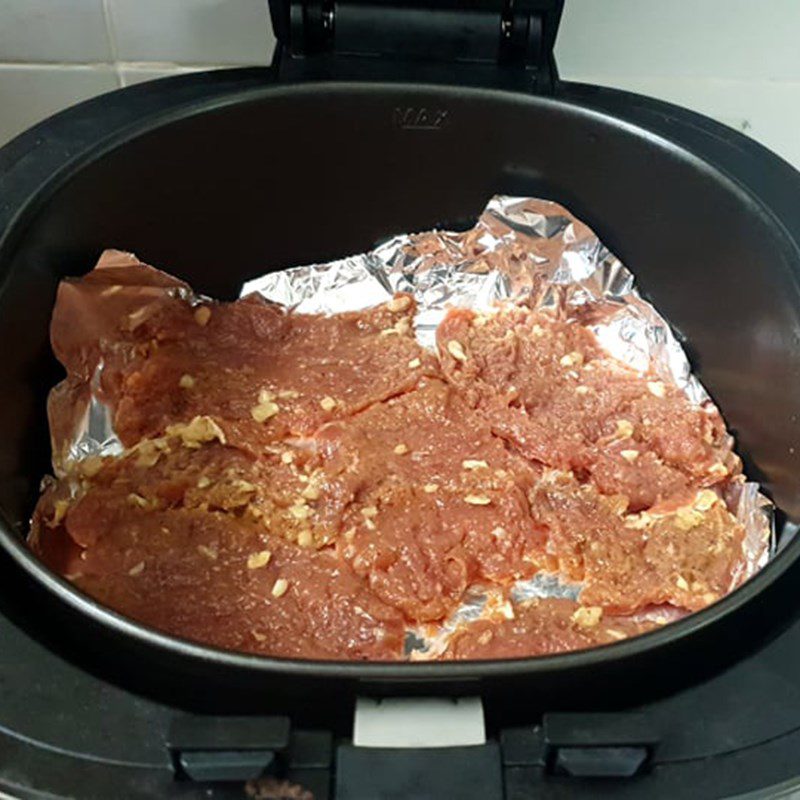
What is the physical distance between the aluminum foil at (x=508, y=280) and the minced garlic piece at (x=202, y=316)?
0.02 m

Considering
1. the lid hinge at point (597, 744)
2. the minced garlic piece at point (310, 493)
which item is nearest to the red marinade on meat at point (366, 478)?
the minced garlic piece at point (310, 493)

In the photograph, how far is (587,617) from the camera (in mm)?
824

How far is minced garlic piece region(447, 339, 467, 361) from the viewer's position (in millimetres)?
1054

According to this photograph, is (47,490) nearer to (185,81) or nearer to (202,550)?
(202,550)

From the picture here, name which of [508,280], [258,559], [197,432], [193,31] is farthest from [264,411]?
[193,31]

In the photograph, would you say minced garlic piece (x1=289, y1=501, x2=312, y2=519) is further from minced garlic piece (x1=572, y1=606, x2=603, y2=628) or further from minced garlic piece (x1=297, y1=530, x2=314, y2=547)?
minced garlic piece (x1=572, y1=606, x2=603, y2=628)

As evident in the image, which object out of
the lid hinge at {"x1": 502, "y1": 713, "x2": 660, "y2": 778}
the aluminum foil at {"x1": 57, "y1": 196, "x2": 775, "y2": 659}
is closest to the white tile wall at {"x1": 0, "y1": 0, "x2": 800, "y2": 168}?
the aluminum foil at {"x1": 57, "y1": 196, "x2": 775, "y2": 659}

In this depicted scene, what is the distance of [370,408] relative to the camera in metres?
1.01

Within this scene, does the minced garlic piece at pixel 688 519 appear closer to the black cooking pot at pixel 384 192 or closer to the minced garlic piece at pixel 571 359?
the black cooking pot at pixel 384 192

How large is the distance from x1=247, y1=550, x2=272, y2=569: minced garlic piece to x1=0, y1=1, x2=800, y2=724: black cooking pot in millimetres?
208

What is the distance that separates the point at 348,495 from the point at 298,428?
107 millimetres

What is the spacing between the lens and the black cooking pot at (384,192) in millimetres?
903

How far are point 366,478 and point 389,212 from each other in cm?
32

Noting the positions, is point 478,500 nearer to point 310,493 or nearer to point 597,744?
point 310,493
